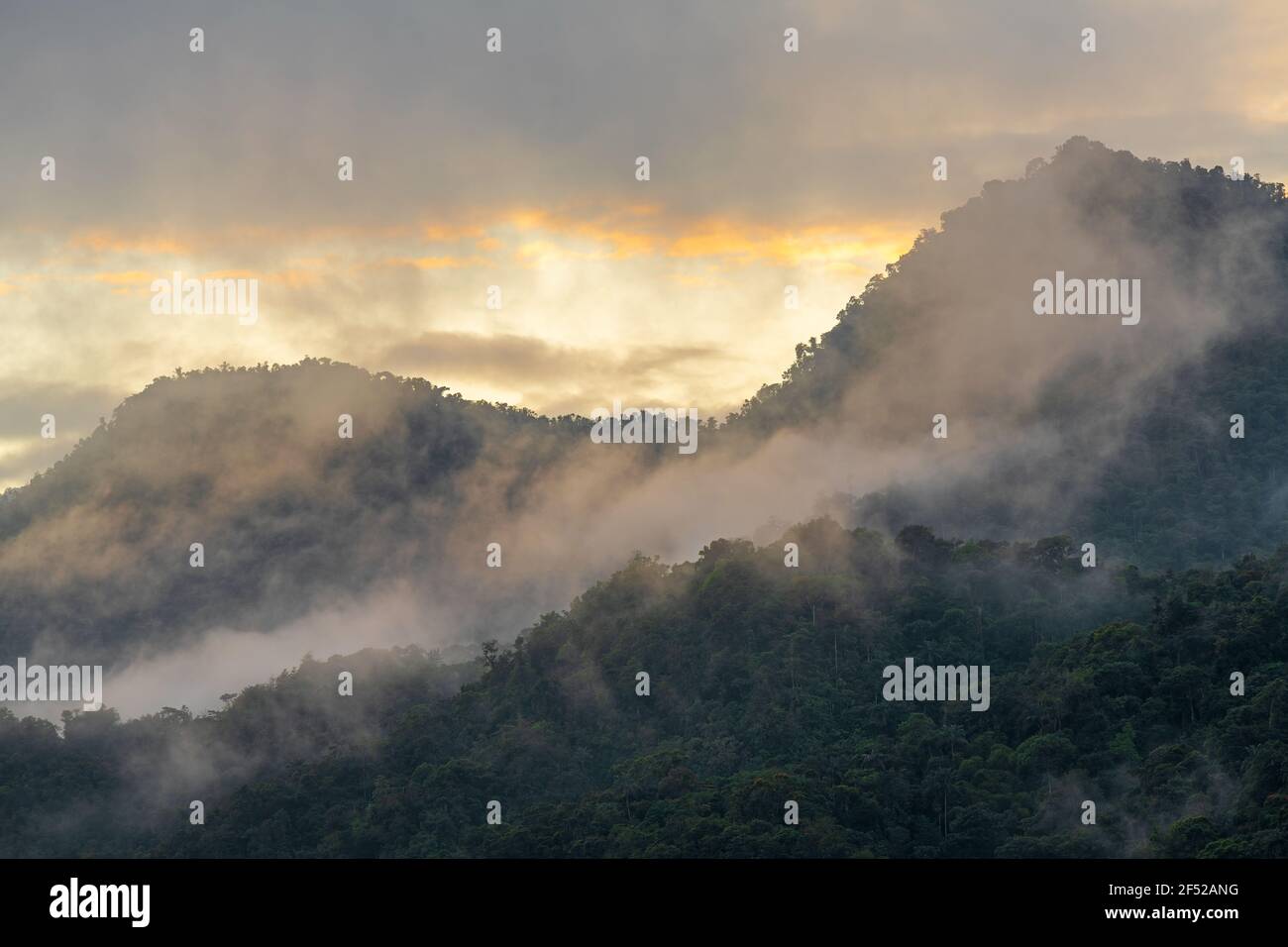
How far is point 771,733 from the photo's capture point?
182 feet

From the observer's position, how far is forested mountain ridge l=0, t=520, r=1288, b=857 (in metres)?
45.2

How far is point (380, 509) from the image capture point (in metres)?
109

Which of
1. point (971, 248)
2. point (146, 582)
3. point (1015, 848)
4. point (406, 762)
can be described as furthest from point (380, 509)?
point (1015, 848)

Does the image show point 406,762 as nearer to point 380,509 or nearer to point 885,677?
point 885,677

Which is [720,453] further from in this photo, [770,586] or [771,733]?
[771,733]
